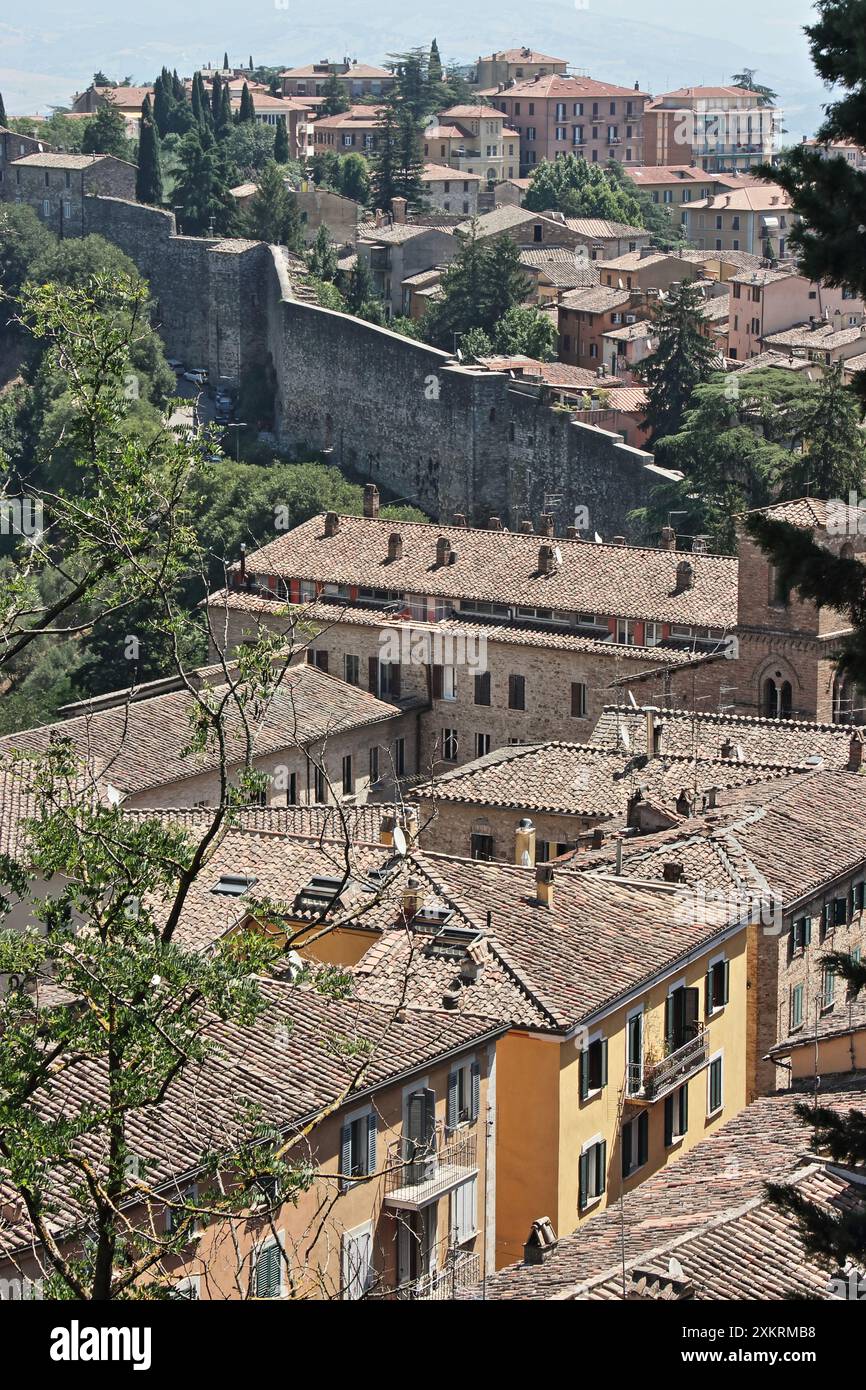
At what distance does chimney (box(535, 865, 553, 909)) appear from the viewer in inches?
859

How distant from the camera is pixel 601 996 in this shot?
1984 cm

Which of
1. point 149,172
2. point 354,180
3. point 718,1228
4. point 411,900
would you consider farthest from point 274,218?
point 718,1228

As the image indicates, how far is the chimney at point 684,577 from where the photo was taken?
40031 millimetres

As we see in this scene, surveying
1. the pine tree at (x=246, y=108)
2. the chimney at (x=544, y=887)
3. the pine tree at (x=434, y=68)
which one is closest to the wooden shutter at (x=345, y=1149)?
the chimney at (x=544, y=887)

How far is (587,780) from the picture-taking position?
2977cm

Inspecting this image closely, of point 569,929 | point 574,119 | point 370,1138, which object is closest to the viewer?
point 370,1138

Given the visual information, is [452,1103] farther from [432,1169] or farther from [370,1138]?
[370,1138]

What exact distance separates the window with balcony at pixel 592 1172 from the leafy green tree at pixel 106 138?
65685 millimetres

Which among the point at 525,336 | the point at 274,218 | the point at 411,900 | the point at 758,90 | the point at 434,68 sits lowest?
the point at 411,900

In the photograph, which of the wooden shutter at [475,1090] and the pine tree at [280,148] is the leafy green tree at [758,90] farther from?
the wooden shutter at [475,1090]

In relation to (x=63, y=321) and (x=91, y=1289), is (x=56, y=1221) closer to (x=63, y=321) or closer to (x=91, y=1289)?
(x=91, y=1289)

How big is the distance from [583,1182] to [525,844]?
7.19m
